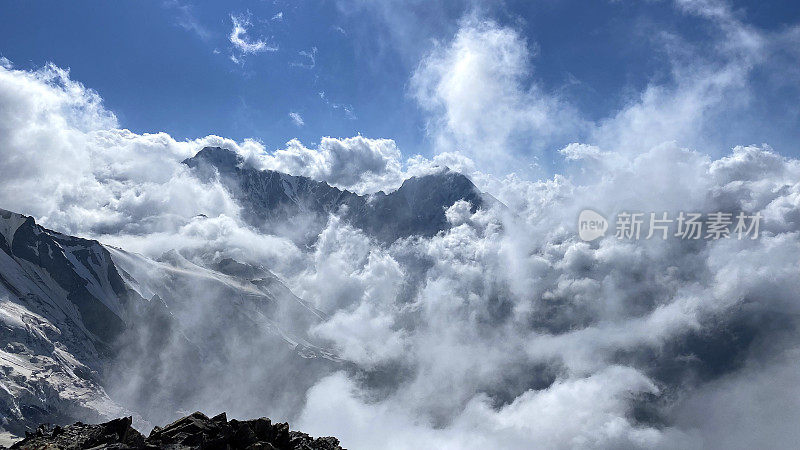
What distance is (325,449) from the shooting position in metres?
63.1

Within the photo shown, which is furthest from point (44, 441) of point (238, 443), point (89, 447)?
point (238, 443)

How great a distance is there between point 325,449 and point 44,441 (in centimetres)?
2903

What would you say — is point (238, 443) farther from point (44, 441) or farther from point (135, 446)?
point (44, 441)

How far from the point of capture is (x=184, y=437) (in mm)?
55594

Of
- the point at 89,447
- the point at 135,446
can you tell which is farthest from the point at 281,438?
the point at 89,447

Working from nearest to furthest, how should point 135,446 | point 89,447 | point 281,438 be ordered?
point 135,446
point 89,447
point 281,438

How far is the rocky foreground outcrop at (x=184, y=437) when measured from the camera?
54.8 m

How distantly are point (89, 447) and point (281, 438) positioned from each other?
18.8 meters

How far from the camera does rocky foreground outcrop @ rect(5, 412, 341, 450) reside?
5475 centimetres

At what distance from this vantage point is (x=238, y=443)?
56312 millimetres

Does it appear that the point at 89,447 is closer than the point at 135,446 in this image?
No

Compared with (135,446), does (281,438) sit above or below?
above

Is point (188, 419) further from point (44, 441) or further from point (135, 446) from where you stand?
point (44, 441)

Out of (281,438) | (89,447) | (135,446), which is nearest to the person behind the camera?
(135,446)
